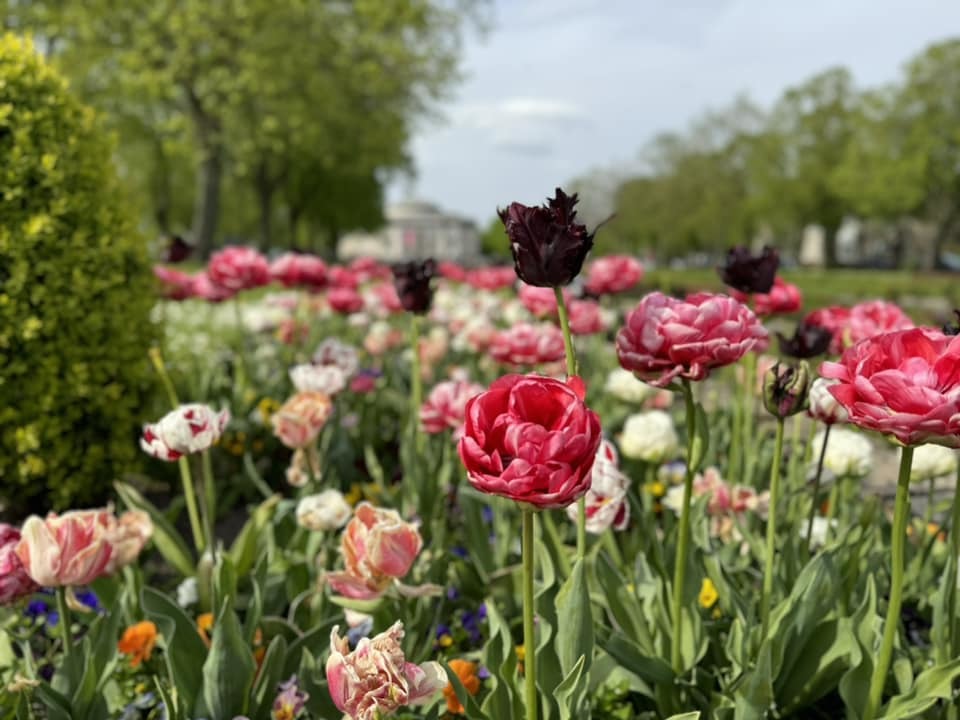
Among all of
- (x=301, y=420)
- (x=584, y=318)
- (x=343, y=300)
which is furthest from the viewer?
(x=343, y=300)

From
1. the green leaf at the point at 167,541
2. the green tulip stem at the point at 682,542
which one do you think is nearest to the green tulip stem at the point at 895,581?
the green tulip stem at the point at 682,542

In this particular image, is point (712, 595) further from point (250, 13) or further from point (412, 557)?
point (250, 13)

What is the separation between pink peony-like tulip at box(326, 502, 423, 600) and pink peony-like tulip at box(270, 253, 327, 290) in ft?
10.2

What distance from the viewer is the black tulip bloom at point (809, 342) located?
7.41ft

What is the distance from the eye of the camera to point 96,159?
3.60 m

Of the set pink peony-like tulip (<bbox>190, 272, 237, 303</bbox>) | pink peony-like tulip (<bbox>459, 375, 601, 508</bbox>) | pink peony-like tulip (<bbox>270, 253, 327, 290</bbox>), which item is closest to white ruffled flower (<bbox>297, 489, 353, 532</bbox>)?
pink peony-like tulip (<bbox>459, 375, 601, 508</bbox>)

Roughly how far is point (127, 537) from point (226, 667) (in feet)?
2.09

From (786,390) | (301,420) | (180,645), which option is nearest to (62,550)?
(180,645)

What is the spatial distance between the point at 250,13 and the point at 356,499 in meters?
16.2

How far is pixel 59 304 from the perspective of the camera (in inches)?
132

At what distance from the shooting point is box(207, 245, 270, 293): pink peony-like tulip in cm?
440

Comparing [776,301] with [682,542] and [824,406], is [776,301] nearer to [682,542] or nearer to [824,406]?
[824,406]

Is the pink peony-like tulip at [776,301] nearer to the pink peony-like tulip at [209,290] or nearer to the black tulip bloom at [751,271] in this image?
the black tulip bloom at [751,271]

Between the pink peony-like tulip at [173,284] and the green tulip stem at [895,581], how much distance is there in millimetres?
3753
